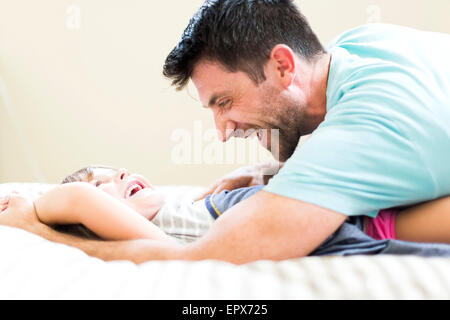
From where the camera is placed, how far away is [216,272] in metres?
0.54

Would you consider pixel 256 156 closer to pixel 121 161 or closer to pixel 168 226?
pixel 121 161

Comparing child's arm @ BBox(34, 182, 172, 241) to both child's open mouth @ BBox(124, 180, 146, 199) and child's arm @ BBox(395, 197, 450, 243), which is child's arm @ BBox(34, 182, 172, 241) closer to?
child's open mouth @ BBox(124, 180, 146, 199)

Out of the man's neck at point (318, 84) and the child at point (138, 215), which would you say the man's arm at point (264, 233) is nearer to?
the child at point (138, 215)

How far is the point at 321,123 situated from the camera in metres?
0.76

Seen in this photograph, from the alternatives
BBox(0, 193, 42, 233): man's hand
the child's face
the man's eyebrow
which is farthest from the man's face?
BBox(0, 193, 42, 233): man's hand

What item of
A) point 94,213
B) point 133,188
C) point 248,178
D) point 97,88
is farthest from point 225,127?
point 97,88

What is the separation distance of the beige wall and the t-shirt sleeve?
1567 mm

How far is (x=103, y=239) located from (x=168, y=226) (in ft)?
0.68

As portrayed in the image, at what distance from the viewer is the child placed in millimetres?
717

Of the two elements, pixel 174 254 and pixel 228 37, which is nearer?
pixel 174 254

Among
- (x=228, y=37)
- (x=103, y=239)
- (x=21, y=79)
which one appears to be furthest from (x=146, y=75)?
(x=103, y=239)

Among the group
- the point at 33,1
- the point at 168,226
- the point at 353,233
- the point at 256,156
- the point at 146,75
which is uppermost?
the point at 33,1

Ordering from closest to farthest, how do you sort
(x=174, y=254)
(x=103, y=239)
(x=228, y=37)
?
(x=174, y=254) < (x=103, y=239) < (x=228, y=37)

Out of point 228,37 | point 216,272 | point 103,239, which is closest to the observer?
point 216,272
